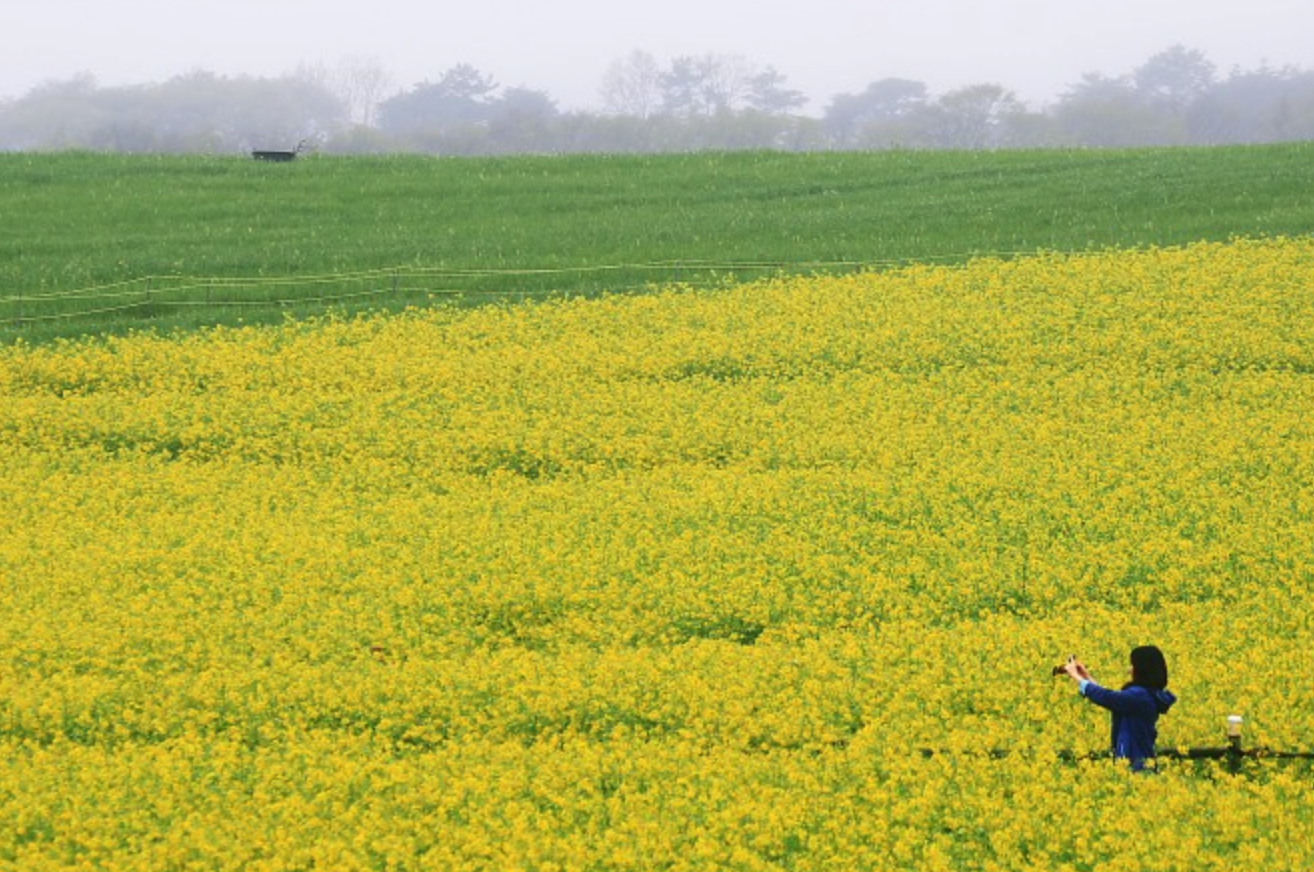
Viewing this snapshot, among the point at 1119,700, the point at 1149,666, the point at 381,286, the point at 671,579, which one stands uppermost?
the point at 381,286

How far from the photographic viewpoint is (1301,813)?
1395 centimetres

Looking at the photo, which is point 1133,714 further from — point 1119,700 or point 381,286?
point 381,286

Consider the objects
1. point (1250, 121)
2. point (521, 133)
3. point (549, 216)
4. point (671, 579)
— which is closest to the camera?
point (671, 579)

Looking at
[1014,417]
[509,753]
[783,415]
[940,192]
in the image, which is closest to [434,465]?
[783,415]

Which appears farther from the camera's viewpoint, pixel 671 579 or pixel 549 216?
pixel 549 216

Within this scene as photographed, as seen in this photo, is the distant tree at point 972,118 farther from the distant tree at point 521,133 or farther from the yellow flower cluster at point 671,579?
the yellow flower cluster at point 671,579

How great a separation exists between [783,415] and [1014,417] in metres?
4.05

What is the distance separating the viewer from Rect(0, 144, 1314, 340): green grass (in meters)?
41.1

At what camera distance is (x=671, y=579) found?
2194 cm

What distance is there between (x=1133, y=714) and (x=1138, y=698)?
0.25 meters

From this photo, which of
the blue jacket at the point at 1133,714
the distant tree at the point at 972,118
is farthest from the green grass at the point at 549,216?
the distant tree at the point at 972,118

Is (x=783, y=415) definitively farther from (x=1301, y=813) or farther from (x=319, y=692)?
(x=1301, y=813)

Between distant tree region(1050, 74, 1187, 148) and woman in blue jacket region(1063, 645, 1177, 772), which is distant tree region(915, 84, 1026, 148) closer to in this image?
distant tree region(1050, 74, 1187, 148)

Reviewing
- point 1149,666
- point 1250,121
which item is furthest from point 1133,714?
point 1250,121
